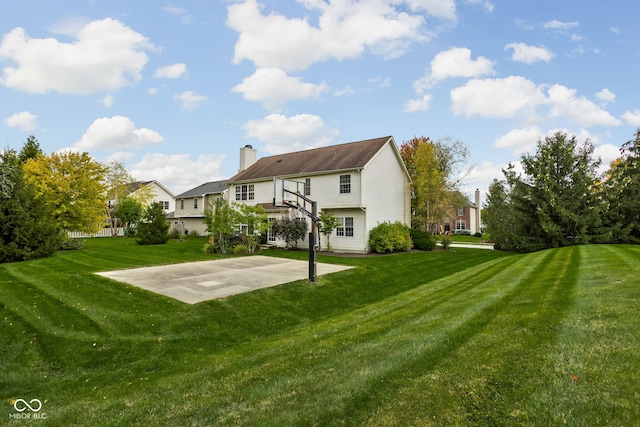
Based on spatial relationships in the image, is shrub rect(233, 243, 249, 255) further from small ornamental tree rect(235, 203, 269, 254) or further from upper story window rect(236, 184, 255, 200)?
upper story window rect(236, 184, 255, 200)

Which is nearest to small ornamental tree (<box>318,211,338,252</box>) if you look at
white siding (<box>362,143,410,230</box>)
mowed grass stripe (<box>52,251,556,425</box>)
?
white siding (<box>362,143,410,230</box>)

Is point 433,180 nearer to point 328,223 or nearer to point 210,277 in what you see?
point 328,223

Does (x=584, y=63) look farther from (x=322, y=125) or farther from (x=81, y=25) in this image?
(x=81, y=25)

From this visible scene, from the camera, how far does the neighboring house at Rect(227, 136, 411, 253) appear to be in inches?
816

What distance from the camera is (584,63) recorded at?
1429cm

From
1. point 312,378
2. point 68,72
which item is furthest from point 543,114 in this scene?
point 68,72

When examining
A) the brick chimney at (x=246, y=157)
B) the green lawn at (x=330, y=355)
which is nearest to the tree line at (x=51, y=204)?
the green lawn at (x=330, y=355)

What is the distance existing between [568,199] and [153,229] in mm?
31221

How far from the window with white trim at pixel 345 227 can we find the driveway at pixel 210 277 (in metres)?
7.33

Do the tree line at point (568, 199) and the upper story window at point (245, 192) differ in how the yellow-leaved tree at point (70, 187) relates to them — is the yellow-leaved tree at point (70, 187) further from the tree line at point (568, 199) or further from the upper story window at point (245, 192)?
the tree line at point (568, 199)

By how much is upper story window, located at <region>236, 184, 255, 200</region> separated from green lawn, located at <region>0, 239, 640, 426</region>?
16.9 m

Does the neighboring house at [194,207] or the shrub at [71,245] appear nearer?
the shrub at [71,245]

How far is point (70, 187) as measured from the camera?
20.6m

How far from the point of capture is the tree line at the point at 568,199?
20.2 metres
